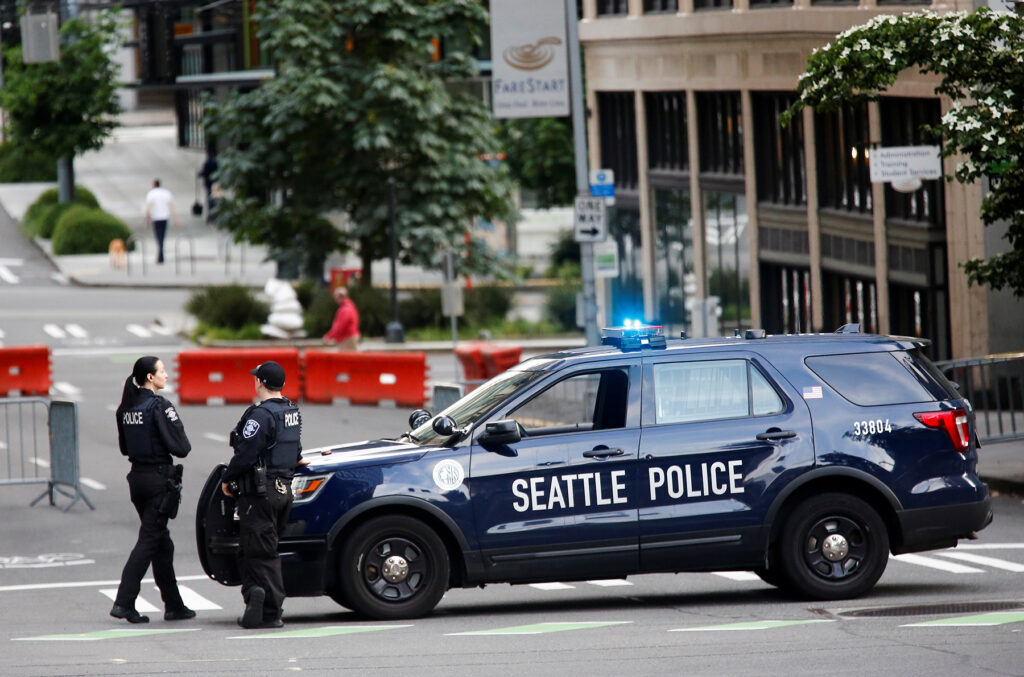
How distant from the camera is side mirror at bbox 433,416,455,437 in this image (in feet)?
34.1

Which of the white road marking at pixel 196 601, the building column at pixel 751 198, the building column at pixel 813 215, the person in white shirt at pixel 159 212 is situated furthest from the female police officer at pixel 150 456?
the person in white shirt at pixel 159 212

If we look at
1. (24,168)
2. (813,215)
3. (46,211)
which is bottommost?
(813,215)

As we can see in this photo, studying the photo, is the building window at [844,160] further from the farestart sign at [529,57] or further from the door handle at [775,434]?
the door handle at [775,434]

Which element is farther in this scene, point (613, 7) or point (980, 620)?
point (613, 7)

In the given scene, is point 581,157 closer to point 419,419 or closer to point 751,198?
point 751,198

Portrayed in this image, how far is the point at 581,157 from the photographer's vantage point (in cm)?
2436

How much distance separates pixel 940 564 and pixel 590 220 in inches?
463

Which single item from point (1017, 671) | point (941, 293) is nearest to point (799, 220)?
point (941, 293)

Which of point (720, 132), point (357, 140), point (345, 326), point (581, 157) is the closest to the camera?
point (581, 157)

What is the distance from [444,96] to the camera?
136ft

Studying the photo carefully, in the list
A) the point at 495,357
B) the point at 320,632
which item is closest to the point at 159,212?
the point at 495,357

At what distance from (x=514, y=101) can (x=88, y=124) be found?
117ft

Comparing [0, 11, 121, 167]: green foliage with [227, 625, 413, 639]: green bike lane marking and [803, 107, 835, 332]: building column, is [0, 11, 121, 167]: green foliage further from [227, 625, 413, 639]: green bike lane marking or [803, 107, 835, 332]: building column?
[227, 625, 413, 639]: green bike lane marking

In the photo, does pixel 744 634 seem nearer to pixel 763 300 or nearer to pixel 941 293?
pixel 941 293
